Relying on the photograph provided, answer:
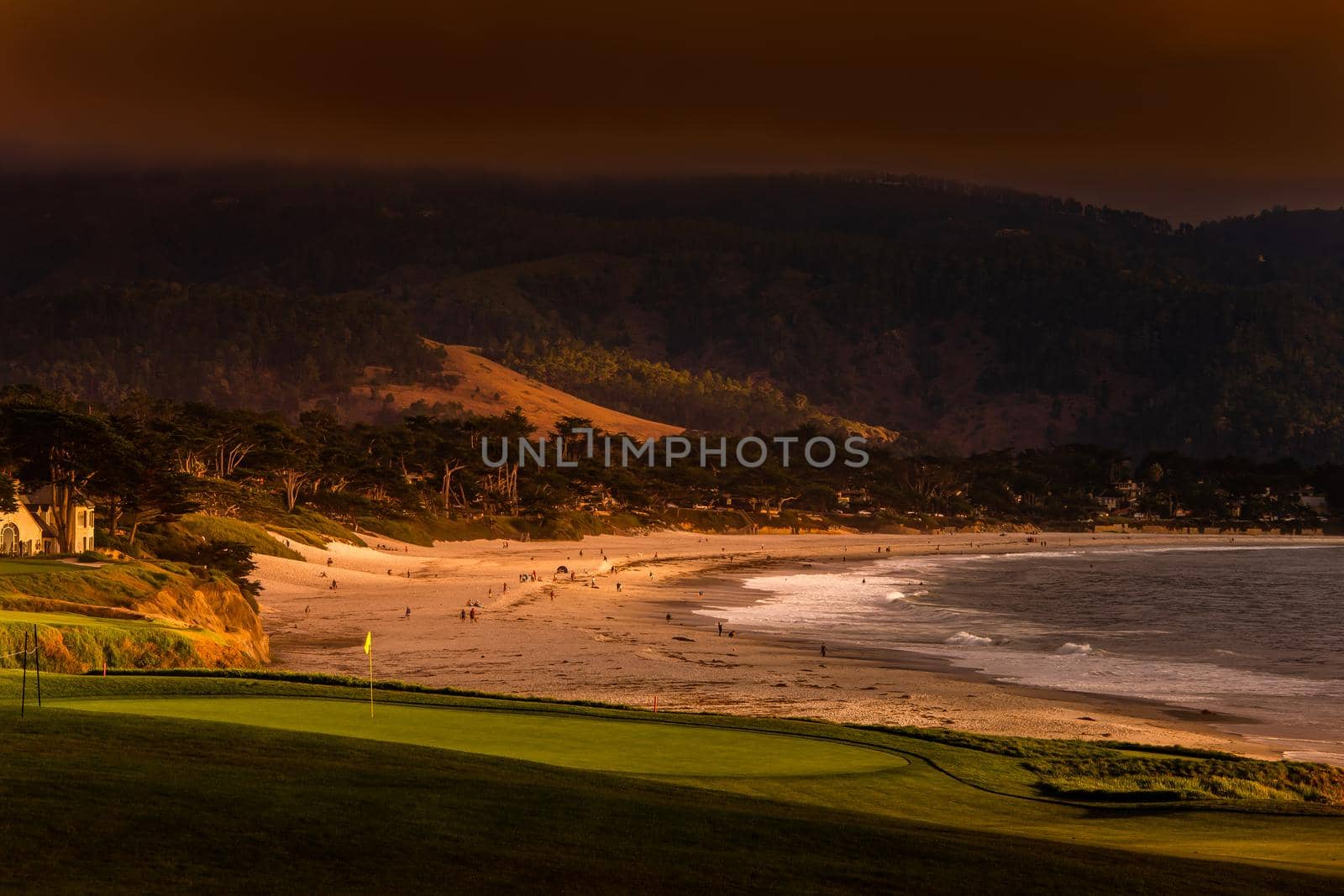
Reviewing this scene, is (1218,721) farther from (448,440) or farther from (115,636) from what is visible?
(448,440)

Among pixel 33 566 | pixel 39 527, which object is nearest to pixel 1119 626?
pixel 33 566

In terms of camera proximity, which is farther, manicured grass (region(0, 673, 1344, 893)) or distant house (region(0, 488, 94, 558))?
distant house (region(0, 488, 94, 558))

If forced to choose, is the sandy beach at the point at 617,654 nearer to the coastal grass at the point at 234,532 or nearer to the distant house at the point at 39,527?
the coastal grass at the point at 234,532

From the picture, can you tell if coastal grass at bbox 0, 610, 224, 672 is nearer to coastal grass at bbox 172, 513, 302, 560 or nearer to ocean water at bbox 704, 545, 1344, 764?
ocean water at bbox 704, 545, 1344, 764

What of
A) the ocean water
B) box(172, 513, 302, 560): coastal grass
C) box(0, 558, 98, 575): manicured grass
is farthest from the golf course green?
box(172, 513, 302, 560): coastal grass

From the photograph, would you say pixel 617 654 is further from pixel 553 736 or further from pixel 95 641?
pixel 553 736

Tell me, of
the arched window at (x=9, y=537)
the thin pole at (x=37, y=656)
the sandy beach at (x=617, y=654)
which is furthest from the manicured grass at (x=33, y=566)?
the thin pole at (x=37, y=656)
